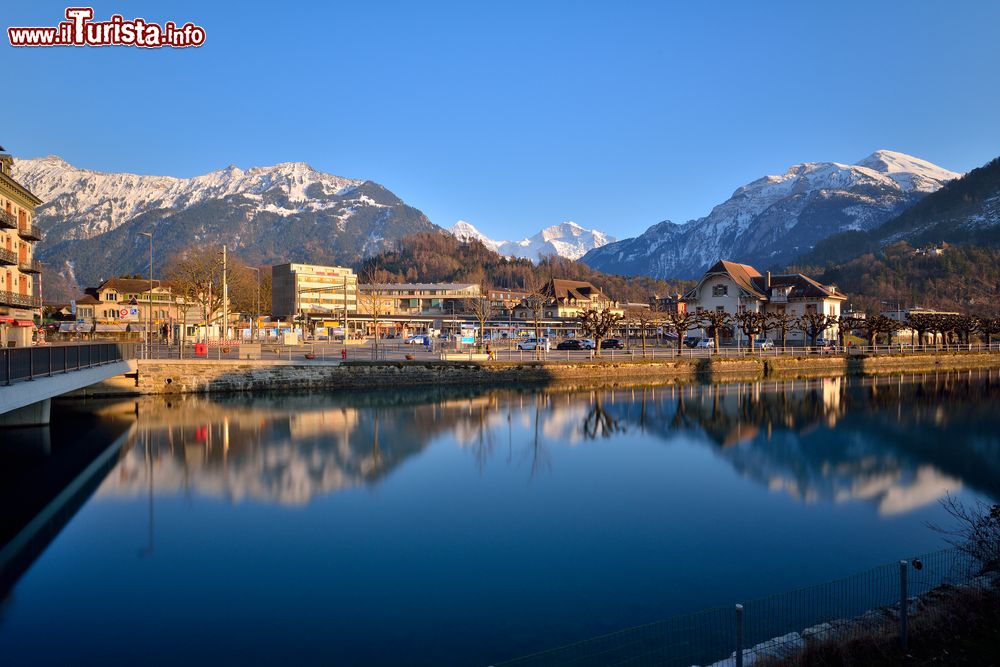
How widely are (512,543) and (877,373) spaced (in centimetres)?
5422

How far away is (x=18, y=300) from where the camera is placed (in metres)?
38.3

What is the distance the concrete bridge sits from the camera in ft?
48.3

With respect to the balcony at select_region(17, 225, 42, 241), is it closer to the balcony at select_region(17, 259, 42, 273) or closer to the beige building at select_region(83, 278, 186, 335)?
the balcony at select_region(17, 259, 42, 273)

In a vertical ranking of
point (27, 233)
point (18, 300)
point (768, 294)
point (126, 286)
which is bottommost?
point (18, 300)

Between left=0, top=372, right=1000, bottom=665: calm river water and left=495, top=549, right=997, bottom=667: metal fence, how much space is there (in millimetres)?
538

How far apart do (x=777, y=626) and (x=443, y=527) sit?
7524mm

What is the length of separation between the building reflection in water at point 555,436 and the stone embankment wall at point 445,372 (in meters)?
2.02

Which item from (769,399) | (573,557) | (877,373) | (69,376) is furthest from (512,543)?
(877,373)

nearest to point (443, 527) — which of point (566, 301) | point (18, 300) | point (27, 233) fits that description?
point (18, 300)

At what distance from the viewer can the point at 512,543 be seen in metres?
13.2

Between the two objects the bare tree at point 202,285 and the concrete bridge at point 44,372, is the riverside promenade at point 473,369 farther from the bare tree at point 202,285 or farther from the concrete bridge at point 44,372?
the bare tree at point 202,285

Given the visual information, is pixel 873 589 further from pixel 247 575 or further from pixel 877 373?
pixel 877 373

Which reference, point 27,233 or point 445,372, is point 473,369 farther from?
point 27,233

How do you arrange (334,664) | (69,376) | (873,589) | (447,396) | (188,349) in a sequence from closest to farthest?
(334,664), (873,589), (69,376), (447,396), (188,349)
